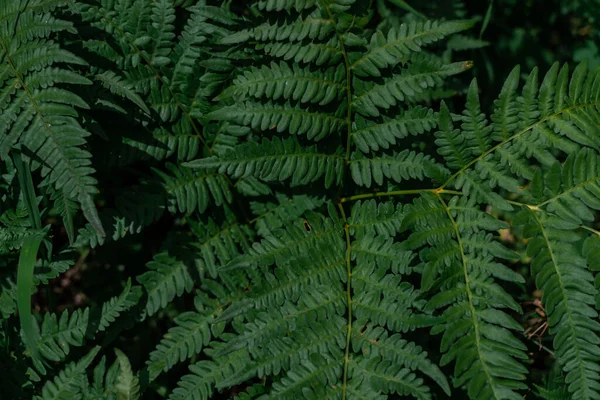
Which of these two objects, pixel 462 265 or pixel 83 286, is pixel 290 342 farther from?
pixel 83 286

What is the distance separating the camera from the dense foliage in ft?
6.73

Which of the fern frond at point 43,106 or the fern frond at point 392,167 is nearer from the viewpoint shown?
the fern frond at point 43,106

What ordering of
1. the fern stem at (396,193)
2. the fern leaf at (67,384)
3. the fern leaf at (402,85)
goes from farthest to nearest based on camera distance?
1. the fern stem at (396,193)
2. the fern leaf at (402,85)
3. the fern leaf at (67,384)

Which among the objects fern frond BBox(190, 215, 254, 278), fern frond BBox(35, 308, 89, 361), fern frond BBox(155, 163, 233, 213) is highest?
fern frond BBox(155, 163, 233, 213)

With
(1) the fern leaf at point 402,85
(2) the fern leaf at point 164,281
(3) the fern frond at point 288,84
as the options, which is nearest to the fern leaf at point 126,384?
(2) the fern leaf at point 164,281

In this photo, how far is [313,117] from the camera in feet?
7.70

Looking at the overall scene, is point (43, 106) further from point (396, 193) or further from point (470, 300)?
point (470, 300)

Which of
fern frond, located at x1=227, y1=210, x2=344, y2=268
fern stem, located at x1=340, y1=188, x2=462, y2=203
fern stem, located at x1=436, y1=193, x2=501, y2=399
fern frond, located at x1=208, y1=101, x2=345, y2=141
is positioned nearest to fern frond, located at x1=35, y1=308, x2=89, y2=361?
fern frond, located at x1=227, y1=210, x2=344, y2=268

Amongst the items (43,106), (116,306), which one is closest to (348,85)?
(43,106)

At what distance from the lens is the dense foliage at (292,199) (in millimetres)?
2053

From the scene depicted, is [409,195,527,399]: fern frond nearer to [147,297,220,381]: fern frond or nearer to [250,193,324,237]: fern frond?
[250,193,324,237]: fern frond

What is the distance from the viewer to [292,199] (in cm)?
262

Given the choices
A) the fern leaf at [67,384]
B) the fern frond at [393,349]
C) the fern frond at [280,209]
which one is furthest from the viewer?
the fern frond at [280,209]

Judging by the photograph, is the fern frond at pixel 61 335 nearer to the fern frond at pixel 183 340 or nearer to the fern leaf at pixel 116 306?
the fern leaf at pixel 116 306
